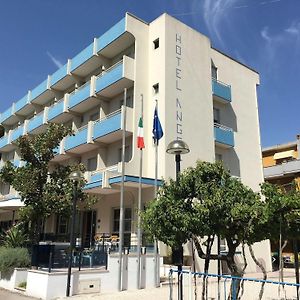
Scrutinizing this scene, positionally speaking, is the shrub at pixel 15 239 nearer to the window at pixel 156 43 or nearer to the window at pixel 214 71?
the window at pixel 156 43

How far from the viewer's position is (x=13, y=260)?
52.1ft

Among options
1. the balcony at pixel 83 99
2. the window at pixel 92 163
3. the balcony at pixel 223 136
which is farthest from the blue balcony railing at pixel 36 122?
the balcony at pixel 223 136

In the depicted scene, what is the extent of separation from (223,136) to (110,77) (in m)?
8.33

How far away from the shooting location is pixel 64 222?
28.5 meters

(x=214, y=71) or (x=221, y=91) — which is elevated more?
(x=214, y=71)

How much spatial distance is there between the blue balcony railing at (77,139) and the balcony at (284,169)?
17353 millimetres

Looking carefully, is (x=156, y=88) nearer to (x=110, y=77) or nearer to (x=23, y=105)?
(x=110, y=77)

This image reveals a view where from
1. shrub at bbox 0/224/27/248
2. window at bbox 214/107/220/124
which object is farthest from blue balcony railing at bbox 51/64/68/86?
shrub at bbox 0/224/27/248

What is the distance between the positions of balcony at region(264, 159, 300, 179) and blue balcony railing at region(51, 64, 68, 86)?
19.2 meters

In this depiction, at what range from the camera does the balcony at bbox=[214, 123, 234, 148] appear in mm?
25469

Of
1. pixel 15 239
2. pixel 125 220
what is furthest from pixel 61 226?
pixel 15 239

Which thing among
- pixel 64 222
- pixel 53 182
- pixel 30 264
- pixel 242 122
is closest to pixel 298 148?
pixel 242 122

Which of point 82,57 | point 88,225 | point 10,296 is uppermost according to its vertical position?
point 82,57

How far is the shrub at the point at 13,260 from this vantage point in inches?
623
